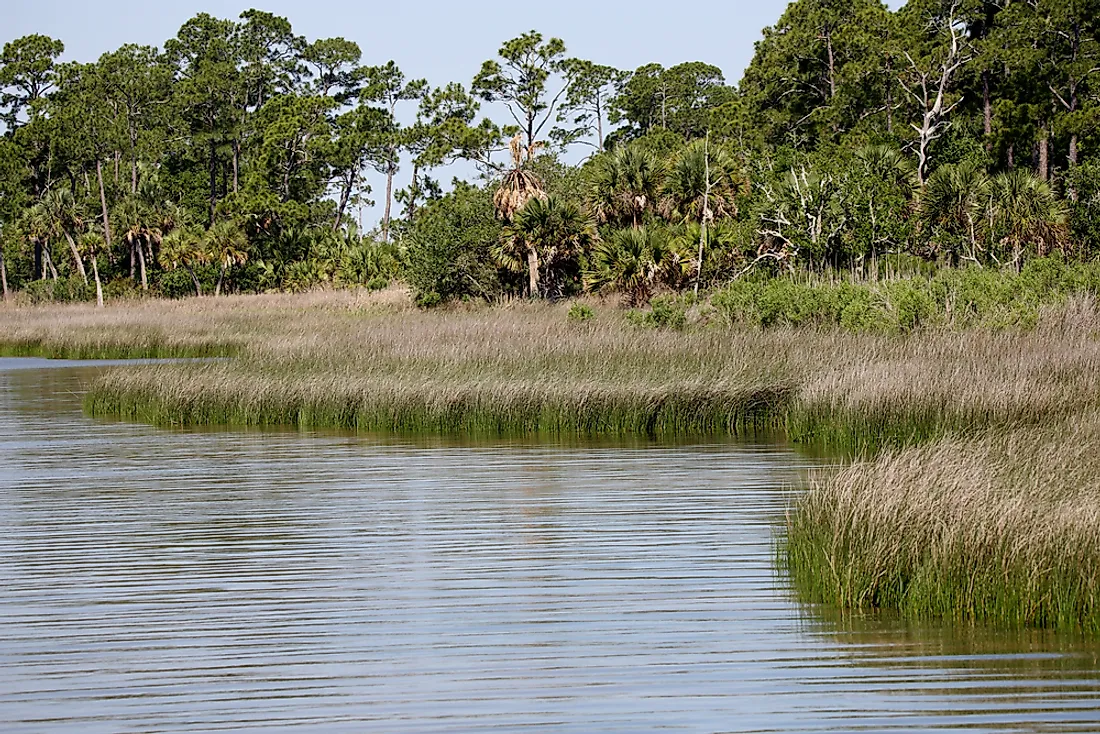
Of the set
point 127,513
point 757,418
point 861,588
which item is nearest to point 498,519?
point 127,513

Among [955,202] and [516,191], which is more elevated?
[516,191]

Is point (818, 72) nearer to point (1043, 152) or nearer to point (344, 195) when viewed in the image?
point (1043, 152)

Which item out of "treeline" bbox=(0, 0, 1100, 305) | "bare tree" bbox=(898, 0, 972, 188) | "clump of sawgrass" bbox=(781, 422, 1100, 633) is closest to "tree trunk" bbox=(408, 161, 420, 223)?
"treeline" bbox=(0, 0, 1100, 305)

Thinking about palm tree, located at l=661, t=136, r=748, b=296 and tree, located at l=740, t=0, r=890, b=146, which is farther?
tree, located at l=740, t=0, r=890, b=146

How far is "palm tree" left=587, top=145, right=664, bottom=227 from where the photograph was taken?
36.7 m

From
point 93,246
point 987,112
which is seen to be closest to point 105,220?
point 93,246

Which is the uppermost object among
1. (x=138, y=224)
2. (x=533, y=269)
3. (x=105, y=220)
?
(x=105, y=220)

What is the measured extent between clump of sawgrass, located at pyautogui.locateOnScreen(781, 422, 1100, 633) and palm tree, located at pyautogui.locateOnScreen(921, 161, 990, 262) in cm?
2612

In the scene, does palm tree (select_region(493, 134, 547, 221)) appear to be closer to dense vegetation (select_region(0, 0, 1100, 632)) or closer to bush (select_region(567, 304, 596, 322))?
dense vegetation (select_region(0, 0, 1100, 632))

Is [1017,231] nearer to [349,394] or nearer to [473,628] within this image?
[349,394]

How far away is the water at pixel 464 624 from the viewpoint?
19.9 ft

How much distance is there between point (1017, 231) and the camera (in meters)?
34.1

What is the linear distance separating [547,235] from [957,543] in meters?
31.1

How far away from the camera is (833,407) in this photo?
15758 millimetres
